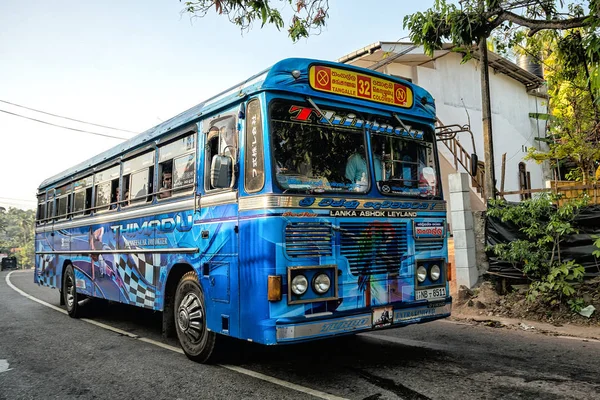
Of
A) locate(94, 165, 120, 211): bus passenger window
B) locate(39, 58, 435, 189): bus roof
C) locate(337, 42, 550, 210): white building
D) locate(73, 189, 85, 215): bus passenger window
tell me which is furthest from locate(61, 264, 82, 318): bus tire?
locate(337, 42, 550, 210): white building

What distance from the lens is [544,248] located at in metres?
8.41

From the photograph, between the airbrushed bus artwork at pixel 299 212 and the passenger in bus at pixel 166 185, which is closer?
the airbrushed bus artwork at pixel 299 212

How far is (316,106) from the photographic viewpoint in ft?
15.9

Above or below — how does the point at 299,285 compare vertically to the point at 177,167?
below

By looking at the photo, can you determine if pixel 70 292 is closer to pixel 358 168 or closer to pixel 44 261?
pixel 44 261

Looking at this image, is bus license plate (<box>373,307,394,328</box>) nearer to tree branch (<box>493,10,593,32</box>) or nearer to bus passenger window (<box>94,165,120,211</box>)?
tree branch (<box>493,10,593,32</box>)

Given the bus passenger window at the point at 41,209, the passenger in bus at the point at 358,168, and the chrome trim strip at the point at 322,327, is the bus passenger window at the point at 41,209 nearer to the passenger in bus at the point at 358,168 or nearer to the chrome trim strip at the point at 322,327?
the passenger in bus at the point at 358,168

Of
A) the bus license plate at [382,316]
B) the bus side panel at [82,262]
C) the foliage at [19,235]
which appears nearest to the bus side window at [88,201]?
the bus side panel at [82,262]

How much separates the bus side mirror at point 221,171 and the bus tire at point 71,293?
6.40 metres

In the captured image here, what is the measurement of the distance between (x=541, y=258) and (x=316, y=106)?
18.7 feet

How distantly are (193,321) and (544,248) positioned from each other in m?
6.16

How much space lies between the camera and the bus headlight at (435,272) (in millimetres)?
5458

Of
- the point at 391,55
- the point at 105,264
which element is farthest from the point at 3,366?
the point at 391,55

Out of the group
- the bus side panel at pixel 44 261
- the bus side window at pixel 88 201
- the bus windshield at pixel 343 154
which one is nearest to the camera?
the bus windshield at pixel 343 154
